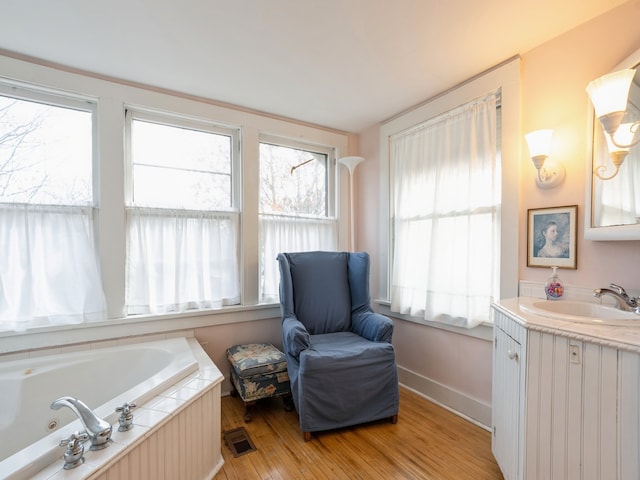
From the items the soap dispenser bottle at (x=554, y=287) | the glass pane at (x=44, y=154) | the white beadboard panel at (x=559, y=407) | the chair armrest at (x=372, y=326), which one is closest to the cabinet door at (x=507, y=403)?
the white beadboard panel at (x=559, y=407)

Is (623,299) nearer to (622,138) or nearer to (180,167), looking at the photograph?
(622,138)

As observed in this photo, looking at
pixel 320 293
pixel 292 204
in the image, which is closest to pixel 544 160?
pixel 320 293

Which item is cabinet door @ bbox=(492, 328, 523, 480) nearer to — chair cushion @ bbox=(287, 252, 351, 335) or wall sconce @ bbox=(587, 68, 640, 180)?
wall sconce @ bbox=(587, 68, 640, 180)

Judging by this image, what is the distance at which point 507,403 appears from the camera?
55.2 inches

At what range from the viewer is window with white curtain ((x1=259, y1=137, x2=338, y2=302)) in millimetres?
2689

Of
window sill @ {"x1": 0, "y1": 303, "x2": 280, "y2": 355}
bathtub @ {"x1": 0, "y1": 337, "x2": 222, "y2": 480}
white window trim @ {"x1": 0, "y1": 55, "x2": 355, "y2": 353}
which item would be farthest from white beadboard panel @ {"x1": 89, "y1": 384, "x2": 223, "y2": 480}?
white window trim @ {"x1": 0, "y1": 55, "x2": 355, "y2": 353}

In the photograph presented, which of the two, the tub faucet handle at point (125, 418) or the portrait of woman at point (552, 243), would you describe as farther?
the portrait of woman at point (552, 243)

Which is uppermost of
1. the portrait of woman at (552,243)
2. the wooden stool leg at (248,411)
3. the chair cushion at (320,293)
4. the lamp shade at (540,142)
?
the lamp shade at (540,142)

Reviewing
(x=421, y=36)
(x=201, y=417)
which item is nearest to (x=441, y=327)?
(x=201, y=417)

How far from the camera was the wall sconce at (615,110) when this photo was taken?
128 centimetres

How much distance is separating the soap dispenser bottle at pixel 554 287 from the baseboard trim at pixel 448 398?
0.88 m

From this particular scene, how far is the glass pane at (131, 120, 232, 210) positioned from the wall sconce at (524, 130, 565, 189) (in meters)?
2.18

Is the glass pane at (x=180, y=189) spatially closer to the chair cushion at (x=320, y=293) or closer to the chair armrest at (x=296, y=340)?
the chair cushion at (x=320, y=293)

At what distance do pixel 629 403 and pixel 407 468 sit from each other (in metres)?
1.10
